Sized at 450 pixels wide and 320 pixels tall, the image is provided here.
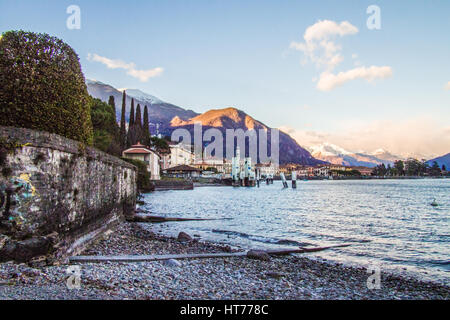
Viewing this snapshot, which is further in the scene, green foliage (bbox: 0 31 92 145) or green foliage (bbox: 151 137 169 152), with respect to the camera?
green foliage (bbox: 151 137 169 152)

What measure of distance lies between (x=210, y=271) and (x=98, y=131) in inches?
1328

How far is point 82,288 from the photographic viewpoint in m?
5.64

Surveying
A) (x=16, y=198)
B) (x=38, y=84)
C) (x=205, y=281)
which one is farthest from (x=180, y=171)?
(x=16, y=198)

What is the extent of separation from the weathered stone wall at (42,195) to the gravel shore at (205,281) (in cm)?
49

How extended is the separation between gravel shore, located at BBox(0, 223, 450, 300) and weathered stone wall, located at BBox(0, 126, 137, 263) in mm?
486

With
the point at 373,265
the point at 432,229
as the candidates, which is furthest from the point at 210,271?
the point at 432,229

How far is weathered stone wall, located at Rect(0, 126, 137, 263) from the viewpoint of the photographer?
6363mm

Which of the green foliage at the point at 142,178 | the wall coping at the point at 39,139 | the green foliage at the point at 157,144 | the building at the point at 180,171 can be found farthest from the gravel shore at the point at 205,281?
the green foliage at the point at 157,144

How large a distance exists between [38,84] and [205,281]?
6.19 meters

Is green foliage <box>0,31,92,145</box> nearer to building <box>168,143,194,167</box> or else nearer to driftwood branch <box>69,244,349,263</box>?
driftwood branch <box>69,244,349,263</box>

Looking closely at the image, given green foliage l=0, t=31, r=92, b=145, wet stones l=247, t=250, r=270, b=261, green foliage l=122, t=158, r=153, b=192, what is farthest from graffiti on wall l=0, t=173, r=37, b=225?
green foliage l=122, t=158, r=153, b=192

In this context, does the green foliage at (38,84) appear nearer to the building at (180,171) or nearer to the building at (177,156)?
the building at (180,171)
